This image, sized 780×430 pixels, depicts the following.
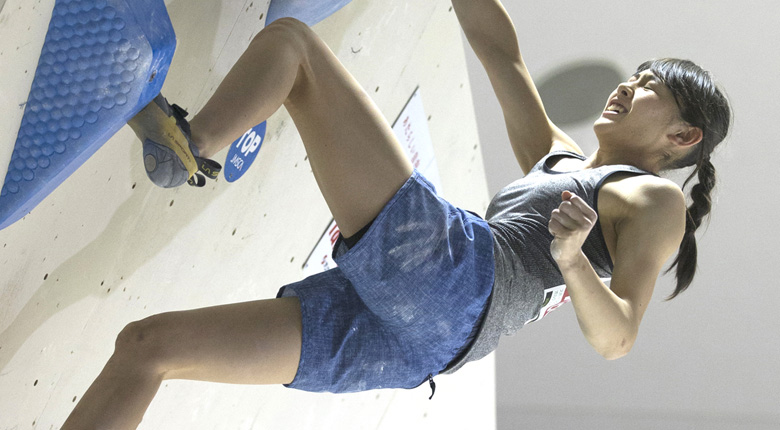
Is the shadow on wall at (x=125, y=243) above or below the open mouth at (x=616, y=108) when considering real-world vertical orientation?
above

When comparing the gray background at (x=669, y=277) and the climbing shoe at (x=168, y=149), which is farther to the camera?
the gray background at (x=669, y=277)

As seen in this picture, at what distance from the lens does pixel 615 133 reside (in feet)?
4.01

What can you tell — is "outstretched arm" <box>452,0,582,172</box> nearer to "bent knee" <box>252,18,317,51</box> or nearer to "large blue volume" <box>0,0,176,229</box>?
"bent knee" <box>252,18,317,51</box>

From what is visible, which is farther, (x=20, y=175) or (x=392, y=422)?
(x=392, y=422)

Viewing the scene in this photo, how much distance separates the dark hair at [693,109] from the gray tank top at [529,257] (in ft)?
0.48

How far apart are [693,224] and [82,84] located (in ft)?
3.09

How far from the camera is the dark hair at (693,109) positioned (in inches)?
47.0

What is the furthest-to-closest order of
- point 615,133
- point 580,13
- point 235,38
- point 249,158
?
point 580,13
point 249,158
point 235,38
point 615,133

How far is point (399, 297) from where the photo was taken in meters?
0.98

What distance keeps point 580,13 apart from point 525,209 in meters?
1.13

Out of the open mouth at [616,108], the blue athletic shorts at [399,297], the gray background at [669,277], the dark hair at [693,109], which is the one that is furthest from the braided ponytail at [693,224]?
the gray background at [669,277]

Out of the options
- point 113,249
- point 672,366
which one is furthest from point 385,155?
point 672,366

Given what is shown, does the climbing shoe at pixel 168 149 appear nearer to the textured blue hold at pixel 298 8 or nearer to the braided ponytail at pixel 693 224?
the textured blue hold at pixel 298 8

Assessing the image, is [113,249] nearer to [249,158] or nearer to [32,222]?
[32,222]
